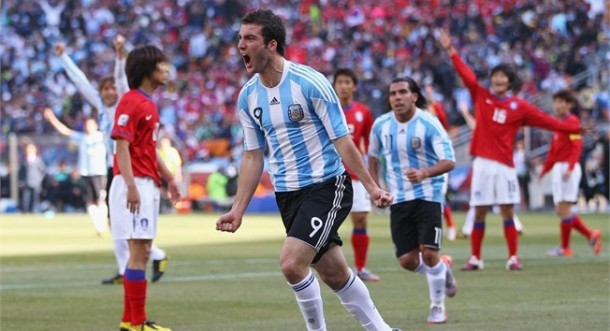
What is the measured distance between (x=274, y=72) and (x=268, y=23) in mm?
312

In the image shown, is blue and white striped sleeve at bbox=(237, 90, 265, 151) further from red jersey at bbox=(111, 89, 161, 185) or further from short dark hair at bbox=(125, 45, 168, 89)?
short dark hair at bbox=(125, 45, 168, 89)

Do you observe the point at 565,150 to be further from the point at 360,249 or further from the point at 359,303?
the point at 359,303

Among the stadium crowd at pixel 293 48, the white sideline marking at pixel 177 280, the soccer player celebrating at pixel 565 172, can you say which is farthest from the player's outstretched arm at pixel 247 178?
the stadium crowd at pixel 293 48

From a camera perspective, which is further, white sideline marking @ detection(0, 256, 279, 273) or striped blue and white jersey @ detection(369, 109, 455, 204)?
white sideline marking @ detection(0, 256, 279, 273)

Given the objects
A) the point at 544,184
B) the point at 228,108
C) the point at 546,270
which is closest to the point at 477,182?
the point at 546,270

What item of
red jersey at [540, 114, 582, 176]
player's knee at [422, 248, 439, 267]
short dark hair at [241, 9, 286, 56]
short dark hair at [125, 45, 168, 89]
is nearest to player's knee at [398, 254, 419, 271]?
player's knee at [422, 248, 439, 267]

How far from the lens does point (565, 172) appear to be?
1816 cm

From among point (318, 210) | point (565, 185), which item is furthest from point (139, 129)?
point (565, 185)

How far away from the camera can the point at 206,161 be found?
1666 inches

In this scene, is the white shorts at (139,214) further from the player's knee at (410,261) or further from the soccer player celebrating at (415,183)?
the player's knee at (410,261)

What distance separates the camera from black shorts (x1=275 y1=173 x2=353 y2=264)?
24.9 feet

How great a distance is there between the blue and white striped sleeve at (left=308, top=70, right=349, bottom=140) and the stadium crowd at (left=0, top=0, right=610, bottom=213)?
89.1ft

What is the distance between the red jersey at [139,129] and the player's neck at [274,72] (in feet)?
7.23

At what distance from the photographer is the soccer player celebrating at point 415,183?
35.5 feet
